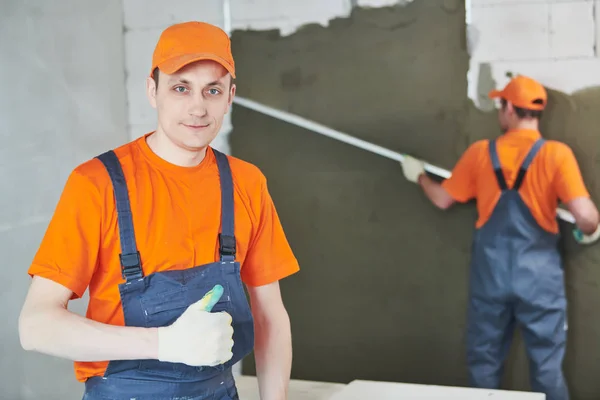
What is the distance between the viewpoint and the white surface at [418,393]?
2.23 metres

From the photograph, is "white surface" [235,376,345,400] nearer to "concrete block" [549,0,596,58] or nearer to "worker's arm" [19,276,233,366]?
"worker's arm" [19,276,233,366]

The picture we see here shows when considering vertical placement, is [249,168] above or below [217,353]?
above

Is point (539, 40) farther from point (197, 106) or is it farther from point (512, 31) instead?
point (197, 106)

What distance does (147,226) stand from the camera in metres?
1.45

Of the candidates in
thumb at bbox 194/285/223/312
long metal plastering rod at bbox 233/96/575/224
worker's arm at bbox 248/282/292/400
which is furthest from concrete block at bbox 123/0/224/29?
thumb at bbox 194/285/223/312

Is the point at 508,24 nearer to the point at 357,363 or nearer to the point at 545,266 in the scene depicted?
the point at 545,266

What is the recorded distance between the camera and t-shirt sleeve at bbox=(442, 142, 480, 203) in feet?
9.73

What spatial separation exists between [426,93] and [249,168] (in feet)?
5.24

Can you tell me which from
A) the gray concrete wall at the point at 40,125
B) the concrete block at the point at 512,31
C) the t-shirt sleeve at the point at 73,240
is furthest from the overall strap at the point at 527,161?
the t-shirt sleeve at the point at 73,240

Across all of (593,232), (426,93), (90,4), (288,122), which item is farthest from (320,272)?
(90,4)

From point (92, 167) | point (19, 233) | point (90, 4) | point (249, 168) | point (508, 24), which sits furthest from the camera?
point (90, 4)

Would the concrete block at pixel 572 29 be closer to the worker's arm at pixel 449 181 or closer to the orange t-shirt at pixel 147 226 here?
the worker's arm at pixel 449 181

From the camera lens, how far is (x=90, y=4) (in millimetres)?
3207

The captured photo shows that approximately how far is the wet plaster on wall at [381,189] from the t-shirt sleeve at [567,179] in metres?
0.06
